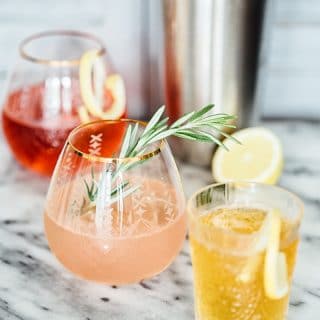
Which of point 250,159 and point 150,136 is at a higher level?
point 150,136

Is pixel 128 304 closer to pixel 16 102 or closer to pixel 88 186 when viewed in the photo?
pixel 88 186

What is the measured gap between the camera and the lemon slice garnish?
28.1 inches

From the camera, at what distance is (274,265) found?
2.34ft

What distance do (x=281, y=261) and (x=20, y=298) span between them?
278 millimetres

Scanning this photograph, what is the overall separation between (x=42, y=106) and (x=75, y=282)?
0.86 feet

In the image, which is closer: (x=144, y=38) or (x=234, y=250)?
(x=234, y=250)

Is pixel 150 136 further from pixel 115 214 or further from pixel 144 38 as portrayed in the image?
pixel 144 38

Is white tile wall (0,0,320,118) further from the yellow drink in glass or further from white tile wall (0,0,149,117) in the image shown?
the yellow drink in glass

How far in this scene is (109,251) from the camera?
79cm

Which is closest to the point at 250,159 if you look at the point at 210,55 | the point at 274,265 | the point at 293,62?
the point at 210,55

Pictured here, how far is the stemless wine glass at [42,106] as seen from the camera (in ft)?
3.28

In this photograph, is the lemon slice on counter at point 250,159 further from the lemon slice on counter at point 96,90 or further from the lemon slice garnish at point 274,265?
the lemon slice garnish at point 274,265

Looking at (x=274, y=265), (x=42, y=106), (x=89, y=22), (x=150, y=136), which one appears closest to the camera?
(x=274, y=265)

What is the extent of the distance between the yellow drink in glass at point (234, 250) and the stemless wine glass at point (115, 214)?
0.05m
